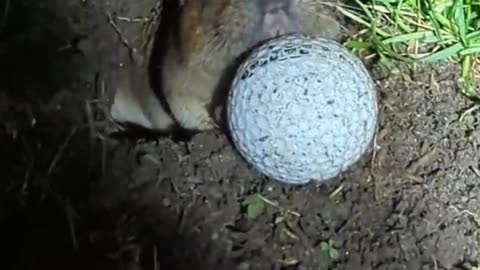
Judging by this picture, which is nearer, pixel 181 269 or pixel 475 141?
pixel 181 269

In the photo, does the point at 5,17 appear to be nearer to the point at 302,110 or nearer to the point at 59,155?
the point at 59,155

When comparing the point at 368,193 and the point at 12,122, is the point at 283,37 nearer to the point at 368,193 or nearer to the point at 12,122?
the point at 368,193

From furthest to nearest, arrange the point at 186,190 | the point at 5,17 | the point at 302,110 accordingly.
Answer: the point at 5,17, the point at 186,190, the point at 302,110

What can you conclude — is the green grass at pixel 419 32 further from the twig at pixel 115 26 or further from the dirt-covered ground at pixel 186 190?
the twig at pixel 115 26

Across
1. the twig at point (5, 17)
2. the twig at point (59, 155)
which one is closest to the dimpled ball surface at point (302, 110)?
the twig at point (59, 155)

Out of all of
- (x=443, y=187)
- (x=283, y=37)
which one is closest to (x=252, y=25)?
(x=283, y=37)

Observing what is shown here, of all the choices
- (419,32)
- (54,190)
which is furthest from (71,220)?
(419,32)
